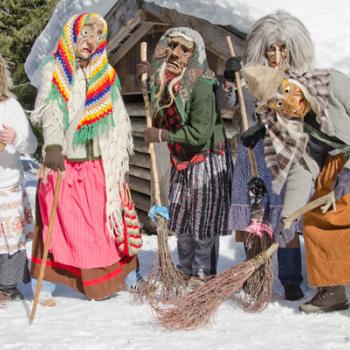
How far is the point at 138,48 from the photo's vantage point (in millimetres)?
5820

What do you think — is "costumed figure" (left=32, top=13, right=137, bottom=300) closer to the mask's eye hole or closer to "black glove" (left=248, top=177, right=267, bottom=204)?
the mask's eye hole

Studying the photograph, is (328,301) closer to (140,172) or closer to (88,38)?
(88,38)

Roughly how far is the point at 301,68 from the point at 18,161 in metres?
2.01

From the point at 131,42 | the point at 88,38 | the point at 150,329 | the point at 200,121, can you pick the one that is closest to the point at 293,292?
the point at 150,329

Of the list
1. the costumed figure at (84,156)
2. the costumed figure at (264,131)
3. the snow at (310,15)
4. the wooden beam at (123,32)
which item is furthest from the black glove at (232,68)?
the wooden beam at (123,32)

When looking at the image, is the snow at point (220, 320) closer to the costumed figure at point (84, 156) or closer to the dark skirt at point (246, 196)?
the costumed figure at point (84, 156)

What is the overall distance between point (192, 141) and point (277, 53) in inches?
29.5

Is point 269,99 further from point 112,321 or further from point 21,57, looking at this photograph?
point 21,57

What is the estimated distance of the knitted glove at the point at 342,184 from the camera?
297 centimetres

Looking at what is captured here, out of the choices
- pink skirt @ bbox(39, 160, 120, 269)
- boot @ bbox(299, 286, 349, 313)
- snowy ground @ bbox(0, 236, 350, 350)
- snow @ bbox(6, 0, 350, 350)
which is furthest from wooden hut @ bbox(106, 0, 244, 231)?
snowy ground @ bbox(0, 236, 350, 350)

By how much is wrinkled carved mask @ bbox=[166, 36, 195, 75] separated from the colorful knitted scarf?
0.42 meters

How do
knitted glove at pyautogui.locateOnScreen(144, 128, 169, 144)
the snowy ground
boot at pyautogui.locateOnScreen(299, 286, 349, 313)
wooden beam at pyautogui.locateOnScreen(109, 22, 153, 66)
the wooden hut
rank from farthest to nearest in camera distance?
→ 1. wooden beam at pyautogui.locateOnScreen(109, 22, 153, 66)
2. the wooden hut
3. knitted glove at pyautogui.locateOnScreen(144, 128, 169, 144)
4. boot at pyautogui.locateOnScreen(299, 286, 349, 313)
5. the snowy ground

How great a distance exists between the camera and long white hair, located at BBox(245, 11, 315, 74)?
315cm

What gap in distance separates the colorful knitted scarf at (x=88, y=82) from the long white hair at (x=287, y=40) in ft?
3.15
